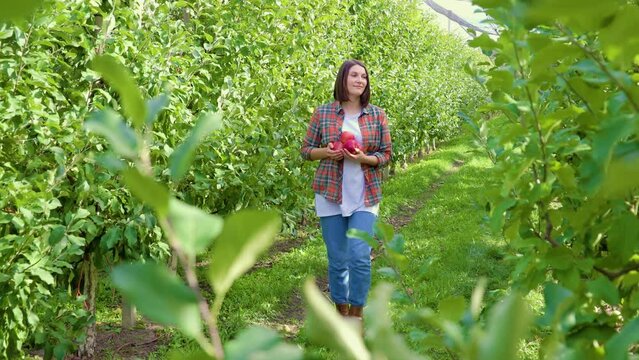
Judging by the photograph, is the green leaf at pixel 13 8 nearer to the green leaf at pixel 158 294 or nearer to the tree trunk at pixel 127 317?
the green leaf at pixel 158 294

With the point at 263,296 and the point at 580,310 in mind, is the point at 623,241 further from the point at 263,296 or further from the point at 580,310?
the point at 263,296

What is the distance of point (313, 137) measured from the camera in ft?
13.5

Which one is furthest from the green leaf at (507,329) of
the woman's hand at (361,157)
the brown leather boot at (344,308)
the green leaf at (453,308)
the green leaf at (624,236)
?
the brown leather boot at (344,308)

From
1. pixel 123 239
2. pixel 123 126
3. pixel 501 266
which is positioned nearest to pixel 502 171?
pixel 123 126

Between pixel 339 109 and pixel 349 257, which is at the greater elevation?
pixel 339 109

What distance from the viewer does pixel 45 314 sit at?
2742 mm

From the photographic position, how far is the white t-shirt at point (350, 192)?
153 inches

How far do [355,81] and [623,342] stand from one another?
356 cm

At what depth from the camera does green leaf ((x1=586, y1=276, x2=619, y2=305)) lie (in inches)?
36.4

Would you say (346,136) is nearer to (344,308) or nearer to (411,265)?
(344,308)

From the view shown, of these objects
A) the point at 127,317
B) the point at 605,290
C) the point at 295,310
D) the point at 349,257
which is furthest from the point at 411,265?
the point at 605,290

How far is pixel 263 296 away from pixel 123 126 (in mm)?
4601

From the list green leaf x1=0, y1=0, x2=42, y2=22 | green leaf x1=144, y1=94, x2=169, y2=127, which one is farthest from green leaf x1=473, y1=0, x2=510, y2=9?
green leaf x1=0, y1=0, x2=42, y2=22

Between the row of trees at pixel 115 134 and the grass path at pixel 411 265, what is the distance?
0.54 metres
